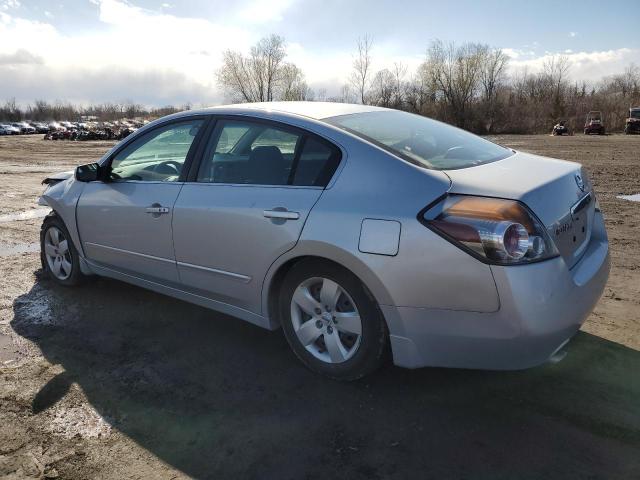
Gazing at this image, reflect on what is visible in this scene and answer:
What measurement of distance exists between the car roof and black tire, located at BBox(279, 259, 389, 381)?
957 mm

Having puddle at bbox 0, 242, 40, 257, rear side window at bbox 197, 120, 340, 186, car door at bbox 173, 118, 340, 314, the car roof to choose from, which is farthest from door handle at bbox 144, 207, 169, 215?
puddle at bbox 0, 242, 40, 257

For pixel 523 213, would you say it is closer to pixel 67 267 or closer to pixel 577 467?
pixel 577 467

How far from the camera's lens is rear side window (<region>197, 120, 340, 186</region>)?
9.76ft

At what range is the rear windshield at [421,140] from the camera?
291 cm

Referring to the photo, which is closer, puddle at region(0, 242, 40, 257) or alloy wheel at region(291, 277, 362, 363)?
alloy wheel at region(291, 277, 362, 363)

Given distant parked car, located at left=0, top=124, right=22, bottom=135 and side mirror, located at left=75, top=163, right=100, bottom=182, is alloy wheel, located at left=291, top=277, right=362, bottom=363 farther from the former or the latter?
distant parked car, located at left=0, top=124, right=22, bottom=135

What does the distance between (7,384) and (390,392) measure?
224 centimetres

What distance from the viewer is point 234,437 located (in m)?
2.56

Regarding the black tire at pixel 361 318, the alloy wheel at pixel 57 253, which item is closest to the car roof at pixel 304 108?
the black tire at pixel 361 318

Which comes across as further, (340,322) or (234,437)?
(340,322)

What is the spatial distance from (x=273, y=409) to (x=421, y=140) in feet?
5.85

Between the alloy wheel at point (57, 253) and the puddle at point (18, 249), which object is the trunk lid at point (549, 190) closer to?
the alloy wheel at point (57, 253)

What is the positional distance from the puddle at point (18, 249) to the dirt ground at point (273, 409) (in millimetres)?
2135

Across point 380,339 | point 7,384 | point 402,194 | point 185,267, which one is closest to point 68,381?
point 7,384
